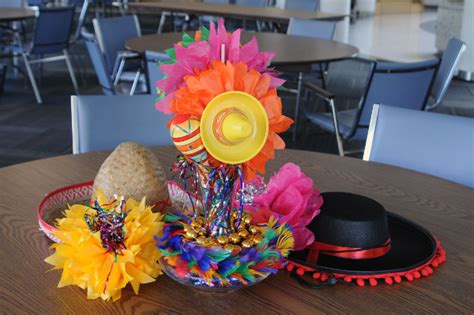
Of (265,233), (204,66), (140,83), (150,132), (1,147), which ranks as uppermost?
(204,66)

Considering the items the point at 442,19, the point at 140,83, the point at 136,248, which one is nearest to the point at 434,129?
the point at 136,248

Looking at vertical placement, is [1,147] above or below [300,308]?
below

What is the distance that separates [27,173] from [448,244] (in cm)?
104

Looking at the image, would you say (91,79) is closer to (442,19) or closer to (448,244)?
(442,19)

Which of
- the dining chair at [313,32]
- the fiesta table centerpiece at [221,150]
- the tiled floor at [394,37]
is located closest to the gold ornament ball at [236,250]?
the fiesta table centerpiece at [221,150]

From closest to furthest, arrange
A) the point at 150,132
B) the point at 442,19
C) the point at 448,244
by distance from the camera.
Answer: the point at 448,244, the point at 150,132, the point at 442,19

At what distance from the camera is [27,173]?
5.44 ft

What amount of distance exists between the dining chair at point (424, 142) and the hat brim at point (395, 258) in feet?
2.07

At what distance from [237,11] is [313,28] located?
1448 mm

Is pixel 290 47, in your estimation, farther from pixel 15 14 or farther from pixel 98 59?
pixel 15 14

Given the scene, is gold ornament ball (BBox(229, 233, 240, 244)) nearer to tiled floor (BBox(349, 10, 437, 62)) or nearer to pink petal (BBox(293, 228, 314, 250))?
pink petal (BBox(293, 228, 314, 250))

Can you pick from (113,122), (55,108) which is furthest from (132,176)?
(55,108)

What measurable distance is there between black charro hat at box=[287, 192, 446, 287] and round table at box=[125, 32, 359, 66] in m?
2.54

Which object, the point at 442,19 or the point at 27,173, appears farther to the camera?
the point at 442,19
